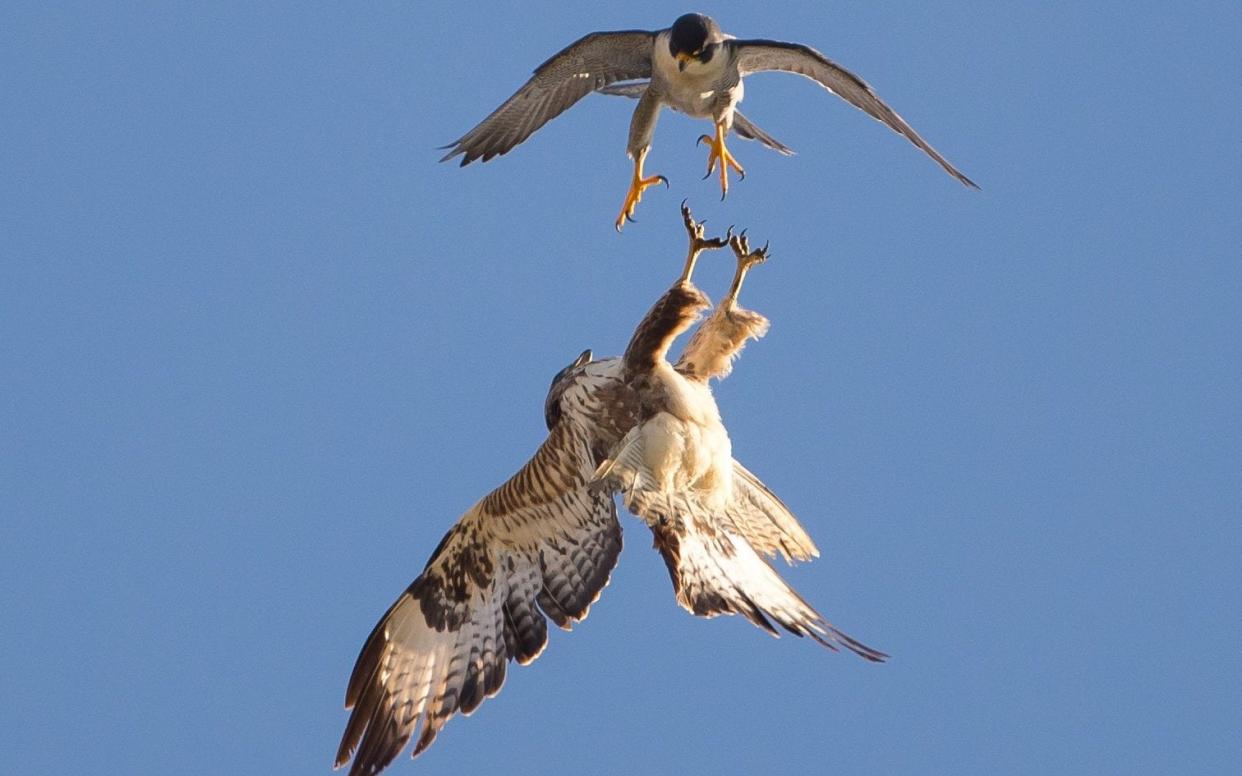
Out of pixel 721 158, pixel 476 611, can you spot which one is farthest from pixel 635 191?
pixel 476 611

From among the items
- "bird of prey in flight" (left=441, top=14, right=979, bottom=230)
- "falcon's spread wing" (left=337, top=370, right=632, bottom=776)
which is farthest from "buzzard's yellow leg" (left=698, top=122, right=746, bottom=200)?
"falcon's spread wing" (left=337, top=370, right=632, bottom=776)

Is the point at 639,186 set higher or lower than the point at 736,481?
higher

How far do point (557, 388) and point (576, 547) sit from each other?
1022 mm

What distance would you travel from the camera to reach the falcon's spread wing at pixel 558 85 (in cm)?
982

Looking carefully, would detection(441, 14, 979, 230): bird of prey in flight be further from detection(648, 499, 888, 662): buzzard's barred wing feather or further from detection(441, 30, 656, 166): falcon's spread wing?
detection(648, 499, 888, 662): buzzard's barred wing feather

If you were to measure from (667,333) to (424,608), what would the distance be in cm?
230

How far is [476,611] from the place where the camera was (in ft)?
32.9

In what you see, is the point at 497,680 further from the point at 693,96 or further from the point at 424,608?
the point at 693,96

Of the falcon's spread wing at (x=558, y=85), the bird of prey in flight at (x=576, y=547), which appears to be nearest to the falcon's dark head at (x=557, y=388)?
the bird of prey in flight at (x=576, y=547)

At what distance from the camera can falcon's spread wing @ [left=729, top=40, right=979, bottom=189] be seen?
9.15 meters

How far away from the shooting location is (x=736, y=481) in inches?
392

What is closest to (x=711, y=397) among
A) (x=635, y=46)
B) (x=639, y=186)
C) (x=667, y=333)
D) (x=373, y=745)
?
(x=667, y=333)

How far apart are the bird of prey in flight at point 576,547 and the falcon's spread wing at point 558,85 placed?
1.39m

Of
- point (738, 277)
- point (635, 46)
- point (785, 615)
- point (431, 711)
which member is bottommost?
point (785, 615)
